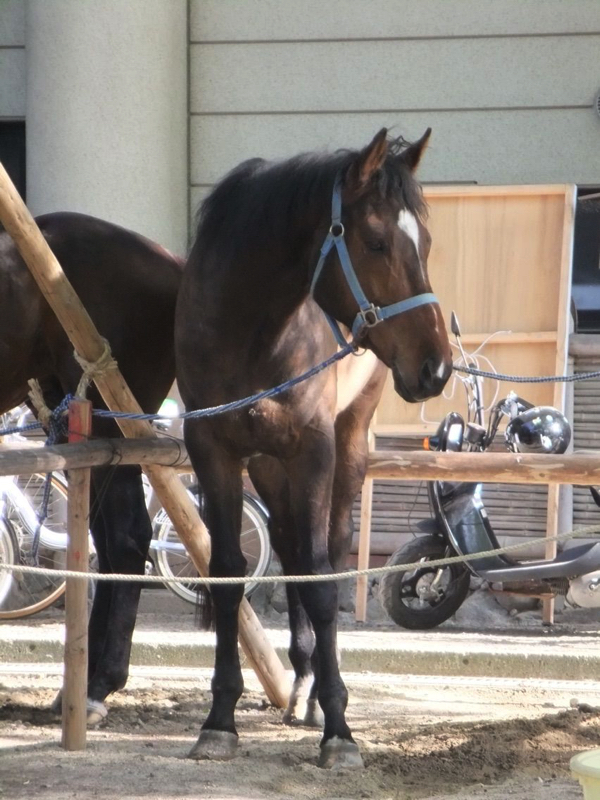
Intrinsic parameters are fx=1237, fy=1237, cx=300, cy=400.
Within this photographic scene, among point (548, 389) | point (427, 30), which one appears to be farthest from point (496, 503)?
point (427, 30)

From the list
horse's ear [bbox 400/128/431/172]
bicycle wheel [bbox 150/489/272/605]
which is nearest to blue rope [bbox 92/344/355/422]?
horse's ear [bbox 400/128/431/172]

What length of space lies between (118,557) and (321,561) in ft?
3.02

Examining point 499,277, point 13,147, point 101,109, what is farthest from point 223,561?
point 13,147

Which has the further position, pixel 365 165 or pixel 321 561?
pixel 321 561

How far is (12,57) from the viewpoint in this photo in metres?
8.03

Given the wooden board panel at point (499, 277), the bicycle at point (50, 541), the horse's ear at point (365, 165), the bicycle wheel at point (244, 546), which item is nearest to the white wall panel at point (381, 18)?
the wooden board panel at point (499, 277)

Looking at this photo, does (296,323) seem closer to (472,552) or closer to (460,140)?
(472,552)

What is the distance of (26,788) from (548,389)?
13.6 ft

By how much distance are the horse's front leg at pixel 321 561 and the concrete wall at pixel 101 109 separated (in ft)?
13.6

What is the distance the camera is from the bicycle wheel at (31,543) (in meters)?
6.82

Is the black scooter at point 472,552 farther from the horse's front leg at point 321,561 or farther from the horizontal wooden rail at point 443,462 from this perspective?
the horse's front leg at point 321,561

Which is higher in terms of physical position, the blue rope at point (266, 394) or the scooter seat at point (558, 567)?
the blue rope at point (266, 394)

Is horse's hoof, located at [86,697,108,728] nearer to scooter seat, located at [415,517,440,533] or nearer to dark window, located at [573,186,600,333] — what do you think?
scooter seat, located at [415,517,440,533]

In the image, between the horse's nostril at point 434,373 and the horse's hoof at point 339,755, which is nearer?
the horse's nostril at point 434,373
